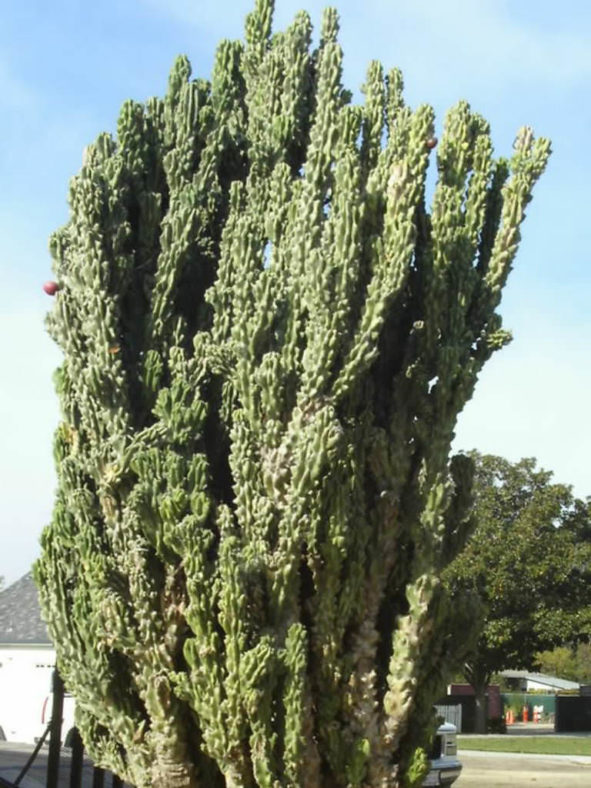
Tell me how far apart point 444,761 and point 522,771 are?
23.6ft

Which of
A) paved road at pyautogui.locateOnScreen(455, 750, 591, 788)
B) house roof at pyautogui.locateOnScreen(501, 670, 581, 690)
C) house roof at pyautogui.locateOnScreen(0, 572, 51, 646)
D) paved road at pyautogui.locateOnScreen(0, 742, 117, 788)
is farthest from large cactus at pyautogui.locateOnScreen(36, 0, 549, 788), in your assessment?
house roof at pyautogui.locateOnScreen(501, 670, 581, 690)

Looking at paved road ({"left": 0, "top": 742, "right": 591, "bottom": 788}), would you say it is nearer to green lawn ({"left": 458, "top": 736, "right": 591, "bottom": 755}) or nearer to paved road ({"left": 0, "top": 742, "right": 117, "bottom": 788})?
paved road ({"left": 0, "top": 742, "right": 117, "bottom": 788})

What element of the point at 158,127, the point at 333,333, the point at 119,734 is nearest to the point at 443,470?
the point at 333,333

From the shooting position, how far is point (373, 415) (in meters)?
7.70

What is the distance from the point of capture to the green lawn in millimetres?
25706

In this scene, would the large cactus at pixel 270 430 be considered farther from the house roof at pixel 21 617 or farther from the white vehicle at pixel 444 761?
the house roof at pixel 21 617

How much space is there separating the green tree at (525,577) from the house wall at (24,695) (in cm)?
1603

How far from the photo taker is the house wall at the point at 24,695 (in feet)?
61.5

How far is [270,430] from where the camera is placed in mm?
7230

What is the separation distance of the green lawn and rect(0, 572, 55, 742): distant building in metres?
10.2

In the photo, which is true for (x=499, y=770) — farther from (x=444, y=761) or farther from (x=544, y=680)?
(x=544, y=680)

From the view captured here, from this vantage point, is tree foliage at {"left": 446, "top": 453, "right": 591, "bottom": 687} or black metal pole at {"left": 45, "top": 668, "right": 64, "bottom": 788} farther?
tree foliage at {"left": 446, "top": 453, "right": 591, "bottom": 687}

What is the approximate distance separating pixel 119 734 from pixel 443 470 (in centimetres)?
274

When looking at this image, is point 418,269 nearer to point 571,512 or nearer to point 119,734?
point 119,734
